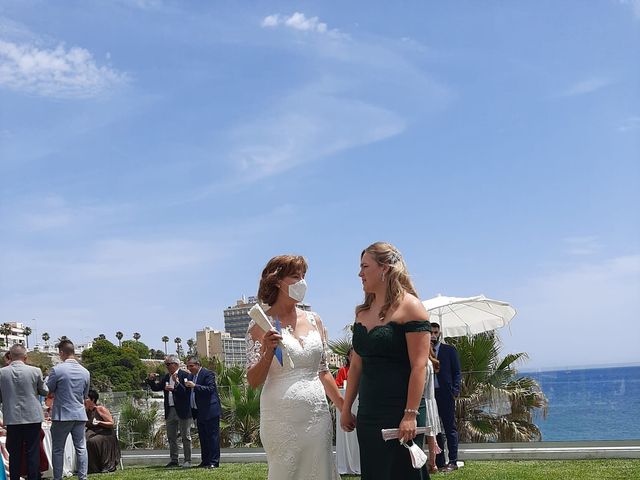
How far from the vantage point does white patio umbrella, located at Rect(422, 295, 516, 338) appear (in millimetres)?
15203

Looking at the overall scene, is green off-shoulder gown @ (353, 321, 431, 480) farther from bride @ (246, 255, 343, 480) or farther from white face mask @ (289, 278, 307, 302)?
white face mask @ (289, 278, 307, 302)

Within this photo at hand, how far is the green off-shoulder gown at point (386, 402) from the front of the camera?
4.44m

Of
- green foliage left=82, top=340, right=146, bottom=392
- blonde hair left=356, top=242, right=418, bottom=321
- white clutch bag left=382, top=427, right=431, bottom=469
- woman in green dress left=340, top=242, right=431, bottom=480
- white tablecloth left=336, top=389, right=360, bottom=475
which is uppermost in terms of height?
green foliage left=82, top=340, right=146, bottom=392

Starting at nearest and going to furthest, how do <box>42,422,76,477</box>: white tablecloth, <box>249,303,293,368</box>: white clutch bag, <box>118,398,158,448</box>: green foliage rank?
<box>249,303,293,368</box>: white clutch bag, <box>42,422,76,477</box>: white tablecloth, <box>118,398,158,448</box>: green foliage

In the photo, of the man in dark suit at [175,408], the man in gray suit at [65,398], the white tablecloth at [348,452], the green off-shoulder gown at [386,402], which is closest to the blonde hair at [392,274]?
the green off-shoulder gown at [386,402]

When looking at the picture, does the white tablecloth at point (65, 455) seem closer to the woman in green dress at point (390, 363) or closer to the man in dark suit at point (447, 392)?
the man in dark suit at point (447, 392)

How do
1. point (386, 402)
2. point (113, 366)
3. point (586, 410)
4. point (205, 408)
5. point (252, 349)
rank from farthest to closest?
1. point (113, 366)
2. point (586, 410)
3. point (205, 408)
4. point (252, 349)
5. point (386, 402)

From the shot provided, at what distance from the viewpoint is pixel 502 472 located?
32.7 feet

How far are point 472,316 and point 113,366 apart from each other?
9959 cm

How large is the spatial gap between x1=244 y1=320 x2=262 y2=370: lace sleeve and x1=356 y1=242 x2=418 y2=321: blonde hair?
0.85 m

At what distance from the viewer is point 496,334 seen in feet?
57.3

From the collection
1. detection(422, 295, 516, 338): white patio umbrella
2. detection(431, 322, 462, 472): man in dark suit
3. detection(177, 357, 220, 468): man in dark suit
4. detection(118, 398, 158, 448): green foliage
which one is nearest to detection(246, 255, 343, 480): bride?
detection(431, 322, 462, 472): man in dark suit

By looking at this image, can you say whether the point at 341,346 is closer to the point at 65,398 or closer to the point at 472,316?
the point at 472,316

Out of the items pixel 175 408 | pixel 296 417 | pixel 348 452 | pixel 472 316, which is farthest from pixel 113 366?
pixel 296 417
